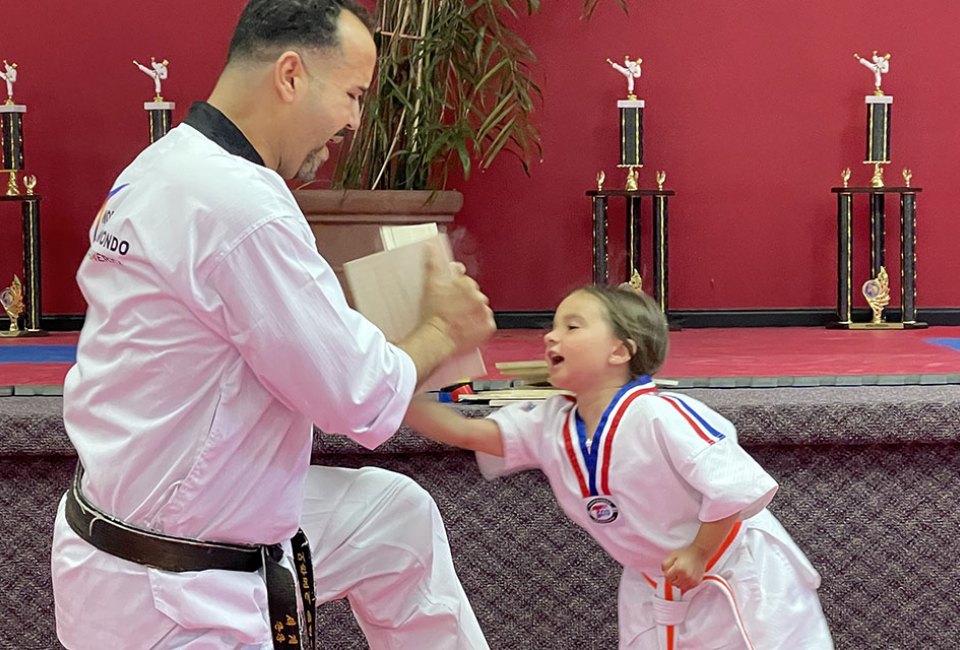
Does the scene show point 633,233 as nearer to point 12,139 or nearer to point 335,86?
point 12,139

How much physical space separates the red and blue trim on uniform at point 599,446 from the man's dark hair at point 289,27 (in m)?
0.61

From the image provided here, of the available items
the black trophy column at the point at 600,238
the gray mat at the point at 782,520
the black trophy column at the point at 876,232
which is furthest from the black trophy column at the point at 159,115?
the black trophy column at the point at 876,232

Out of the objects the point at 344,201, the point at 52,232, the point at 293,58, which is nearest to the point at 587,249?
the point at 344,201

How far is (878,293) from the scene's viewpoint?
385 centimetres

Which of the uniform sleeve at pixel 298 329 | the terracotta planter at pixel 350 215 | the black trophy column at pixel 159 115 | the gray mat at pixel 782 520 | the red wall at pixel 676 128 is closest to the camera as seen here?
the uniform sleeve at pixel 298 329

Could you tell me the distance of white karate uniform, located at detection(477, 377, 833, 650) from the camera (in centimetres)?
165

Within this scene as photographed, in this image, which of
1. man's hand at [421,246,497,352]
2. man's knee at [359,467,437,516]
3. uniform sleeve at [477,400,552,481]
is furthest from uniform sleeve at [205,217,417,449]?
uniform sleeve at [477,400,552,481]

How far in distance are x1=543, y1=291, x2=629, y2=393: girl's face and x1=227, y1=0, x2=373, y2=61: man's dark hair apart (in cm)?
53

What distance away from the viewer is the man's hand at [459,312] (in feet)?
4.70

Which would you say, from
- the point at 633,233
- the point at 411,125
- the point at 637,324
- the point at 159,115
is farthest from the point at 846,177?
the point at 637,324

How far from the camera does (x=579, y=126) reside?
401 centimetres

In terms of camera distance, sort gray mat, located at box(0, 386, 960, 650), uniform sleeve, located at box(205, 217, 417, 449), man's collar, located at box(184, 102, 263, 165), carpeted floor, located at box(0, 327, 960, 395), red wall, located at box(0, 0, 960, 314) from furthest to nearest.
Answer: red wall, located at box(0, 0, 960, 314)
carpeted floor, located at box(0, 327, 960, 395)
gray mat, located at box(0, 386, 960, 650)
man's collar, located at box(184, 102, 263, 165)
uniform sleeve, located at box(205, 217, 417, 449)

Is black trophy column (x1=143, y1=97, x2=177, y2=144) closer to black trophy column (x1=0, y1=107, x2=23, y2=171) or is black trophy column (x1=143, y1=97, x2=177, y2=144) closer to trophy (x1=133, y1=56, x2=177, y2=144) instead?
trophy (x1=133, y1=56, x2=177, y2=144)

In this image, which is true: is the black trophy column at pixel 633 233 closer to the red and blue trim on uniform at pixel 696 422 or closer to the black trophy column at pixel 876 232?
the black trophy column at pixel 876 232
